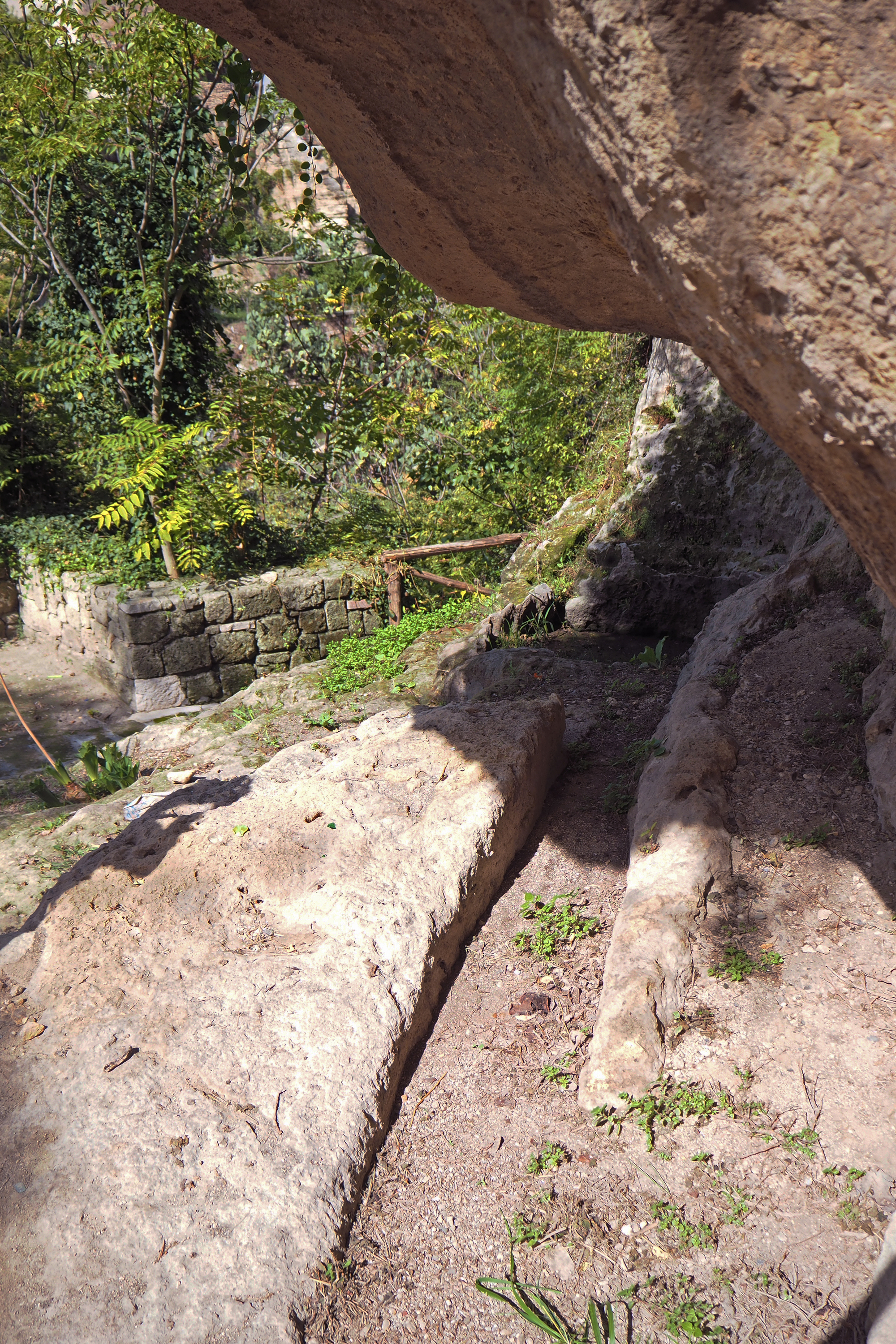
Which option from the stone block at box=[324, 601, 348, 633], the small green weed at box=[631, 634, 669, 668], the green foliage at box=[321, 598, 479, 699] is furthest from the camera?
the stone block at box=[324, 601, 348, 633]

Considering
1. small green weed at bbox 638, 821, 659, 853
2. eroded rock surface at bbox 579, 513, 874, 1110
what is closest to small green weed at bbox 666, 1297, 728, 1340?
eroded rock surface at bbox 579, 513, 874, 1110

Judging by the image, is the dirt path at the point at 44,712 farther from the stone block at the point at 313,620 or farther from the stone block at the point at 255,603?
the stone block at the point at 313,620

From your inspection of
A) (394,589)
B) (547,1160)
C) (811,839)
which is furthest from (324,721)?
(547,1160)

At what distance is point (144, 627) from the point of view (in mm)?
8141

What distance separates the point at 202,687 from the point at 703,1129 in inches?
290

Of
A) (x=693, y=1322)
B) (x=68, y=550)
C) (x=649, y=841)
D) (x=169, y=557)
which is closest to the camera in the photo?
(x=693, y=1322)

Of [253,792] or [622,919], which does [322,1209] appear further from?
[253,792]

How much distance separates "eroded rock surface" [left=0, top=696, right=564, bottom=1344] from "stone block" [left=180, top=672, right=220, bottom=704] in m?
5.13

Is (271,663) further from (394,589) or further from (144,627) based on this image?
(394,589)

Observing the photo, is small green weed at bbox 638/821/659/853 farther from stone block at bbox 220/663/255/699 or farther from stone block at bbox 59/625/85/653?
stone block at bbox 59/625/85/653

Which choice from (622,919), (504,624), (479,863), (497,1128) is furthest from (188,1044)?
(504,624)

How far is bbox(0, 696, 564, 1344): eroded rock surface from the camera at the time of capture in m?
1.96

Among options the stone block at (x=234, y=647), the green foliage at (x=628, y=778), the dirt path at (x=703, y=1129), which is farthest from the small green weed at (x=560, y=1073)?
the stone block at (x=234, y=647)

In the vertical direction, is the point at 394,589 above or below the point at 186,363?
below
